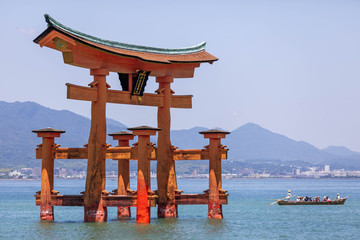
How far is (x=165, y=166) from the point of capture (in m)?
41.2

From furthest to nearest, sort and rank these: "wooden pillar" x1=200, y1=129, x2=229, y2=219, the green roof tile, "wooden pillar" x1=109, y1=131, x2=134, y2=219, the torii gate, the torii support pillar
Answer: "wooden pillar" x1=109, y1=131, x2=134, y2=219 < "wooden pillar" x1=200, y1=129, x2=229, y2=219 < the torii support pillar < the torii gate < the green roof tile

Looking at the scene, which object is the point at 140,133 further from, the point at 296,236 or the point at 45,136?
the point at 296,236

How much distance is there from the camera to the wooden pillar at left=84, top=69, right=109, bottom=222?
123 feet

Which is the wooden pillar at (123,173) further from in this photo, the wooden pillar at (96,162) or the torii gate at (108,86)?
the wooden pillar at (96,162)

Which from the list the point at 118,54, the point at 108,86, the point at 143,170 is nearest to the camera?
the point at 143,170

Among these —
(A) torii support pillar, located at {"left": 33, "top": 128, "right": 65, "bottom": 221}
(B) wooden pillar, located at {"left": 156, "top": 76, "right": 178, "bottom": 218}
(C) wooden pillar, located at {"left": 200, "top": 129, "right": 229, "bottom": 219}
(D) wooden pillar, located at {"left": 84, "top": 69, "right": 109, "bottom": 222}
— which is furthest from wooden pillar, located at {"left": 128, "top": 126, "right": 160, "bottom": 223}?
(A) torii support pillar, located at {"left": 33, "top": 128, "right": 65, "bottom": 221}

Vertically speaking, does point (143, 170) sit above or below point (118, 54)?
below

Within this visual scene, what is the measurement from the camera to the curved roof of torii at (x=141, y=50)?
116 ft

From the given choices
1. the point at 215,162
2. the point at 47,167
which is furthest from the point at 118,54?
the point at 215,162

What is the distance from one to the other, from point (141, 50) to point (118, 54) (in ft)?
12.9

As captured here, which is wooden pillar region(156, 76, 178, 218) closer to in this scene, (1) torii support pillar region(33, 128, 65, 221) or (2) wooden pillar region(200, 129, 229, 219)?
(2) wooden pillar region(200, 129, 229, 219)

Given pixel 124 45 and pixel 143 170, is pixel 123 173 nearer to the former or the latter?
pixel 143 170

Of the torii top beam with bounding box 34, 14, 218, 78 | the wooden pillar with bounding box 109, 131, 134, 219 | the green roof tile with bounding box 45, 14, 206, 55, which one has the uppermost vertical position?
the green roof tile with bounding box 45, 14, 206, 55

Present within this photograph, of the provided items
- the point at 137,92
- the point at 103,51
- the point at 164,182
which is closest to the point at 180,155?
the point at 164,182
